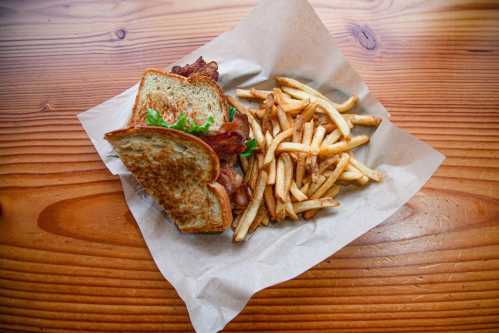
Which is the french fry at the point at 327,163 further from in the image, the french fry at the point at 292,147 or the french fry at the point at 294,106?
the french fry at the point at 294,106

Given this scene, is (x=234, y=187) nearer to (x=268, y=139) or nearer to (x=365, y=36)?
(x=268, y=139)

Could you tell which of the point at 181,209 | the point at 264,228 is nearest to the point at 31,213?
the point at 181,209

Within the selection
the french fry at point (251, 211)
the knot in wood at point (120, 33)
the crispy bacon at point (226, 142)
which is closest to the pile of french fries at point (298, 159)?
the french fry at point (251, 211)

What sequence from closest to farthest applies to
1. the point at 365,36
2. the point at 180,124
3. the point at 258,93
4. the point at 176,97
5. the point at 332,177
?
1. the point at 180,124
2. the point at 332,177
3. the point at 176,97
4. the point at 258,93
5. the point at 365,36

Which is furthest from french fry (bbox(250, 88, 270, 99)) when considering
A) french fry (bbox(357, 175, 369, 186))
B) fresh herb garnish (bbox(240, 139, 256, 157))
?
french fry (bbox(357, 175, 369, 186))

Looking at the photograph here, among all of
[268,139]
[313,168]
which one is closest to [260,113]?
[268,139]

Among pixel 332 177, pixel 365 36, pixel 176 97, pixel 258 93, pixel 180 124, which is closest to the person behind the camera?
pixel 180 124
